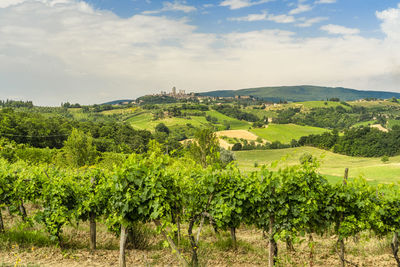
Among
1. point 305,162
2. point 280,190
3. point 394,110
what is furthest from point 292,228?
point 394,110

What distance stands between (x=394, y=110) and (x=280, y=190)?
9358 inches

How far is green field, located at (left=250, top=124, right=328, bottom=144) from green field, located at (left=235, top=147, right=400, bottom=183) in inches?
1012

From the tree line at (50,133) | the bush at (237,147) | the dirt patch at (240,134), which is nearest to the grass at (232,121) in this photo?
the dirt patch at (240,134)

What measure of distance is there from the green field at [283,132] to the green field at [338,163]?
84.3 feet

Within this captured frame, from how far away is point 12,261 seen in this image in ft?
23.3

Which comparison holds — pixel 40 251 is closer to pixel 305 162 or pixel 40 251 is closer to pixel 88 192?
pixel 88 192

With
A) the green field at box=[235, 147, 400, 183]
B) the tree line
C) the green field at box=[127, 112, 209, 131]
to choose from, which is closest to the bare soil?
the tree line

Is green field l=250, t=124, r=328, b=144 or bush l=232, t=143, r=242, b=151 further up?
green field l=250, t=124, r=328, b=144

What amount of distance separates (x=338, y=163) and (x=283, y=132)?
4979 centimetres

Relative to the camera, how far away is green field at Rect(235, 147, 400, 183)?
6056cm

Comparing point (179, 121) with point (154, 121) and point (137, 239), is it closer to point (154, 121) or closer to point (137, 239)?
point (154, 121)

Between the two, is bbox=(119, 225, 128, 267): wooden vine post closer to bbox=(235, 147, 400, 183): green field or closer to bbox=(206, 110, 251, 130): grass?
bbox=(235, 147, 400, 183): green field

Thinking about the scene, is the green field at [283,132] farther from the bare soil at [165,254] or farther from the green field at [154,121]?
the bare soil at [165,254]

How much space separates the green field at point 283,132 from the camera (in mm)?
126037
